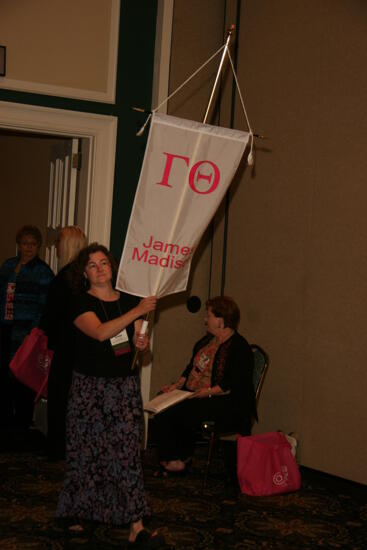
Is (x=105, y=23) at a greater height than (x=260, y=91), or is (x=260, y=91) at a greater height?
(x=105, y=23)

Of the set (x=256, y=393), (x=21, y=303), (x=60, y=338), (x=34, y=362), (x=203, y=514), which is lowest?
(x=203, y=514)

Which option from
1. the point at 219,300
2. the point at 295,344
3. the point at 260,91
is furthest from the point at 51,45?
the point at 295,344

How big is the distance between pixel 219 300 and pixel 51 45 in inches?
82.1

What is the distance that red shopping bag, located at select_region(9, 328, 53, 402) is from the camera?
5117 mm

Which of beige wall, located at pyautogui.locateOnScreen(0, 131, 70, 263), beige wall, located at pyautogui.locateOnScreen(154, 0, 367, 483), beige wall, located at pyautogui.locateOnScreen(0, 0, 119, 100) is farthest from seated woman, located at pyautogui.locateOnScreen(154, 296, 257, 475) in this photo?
beige wall, located at pyautogui.locateOnScreen(0, 131, 70, 263)

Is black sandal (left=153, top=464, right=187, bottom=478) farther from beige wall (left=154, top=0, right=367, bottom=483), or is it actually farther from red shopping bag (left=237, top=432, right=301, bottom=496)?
beige wall (left=154, top=0, right=367, bottom=483)

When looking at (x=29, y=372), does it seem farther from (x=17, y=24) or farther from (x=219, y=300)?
(x=17, y=24)

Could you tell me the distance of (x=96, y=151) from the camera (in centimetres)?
553

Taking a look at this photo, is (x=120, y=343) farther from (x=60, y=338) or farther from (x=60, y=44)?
(x=60, y=44)

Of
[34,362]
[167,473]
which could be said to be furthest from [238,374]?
[34,362]

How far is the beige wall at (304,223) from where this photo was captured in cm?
486

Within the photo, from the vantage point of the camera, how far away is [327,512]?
4273 mm

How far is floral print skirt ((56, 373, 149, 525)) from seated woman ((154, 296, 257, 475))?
1.22 meters

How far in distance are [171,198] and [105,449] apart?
1.24 meters
